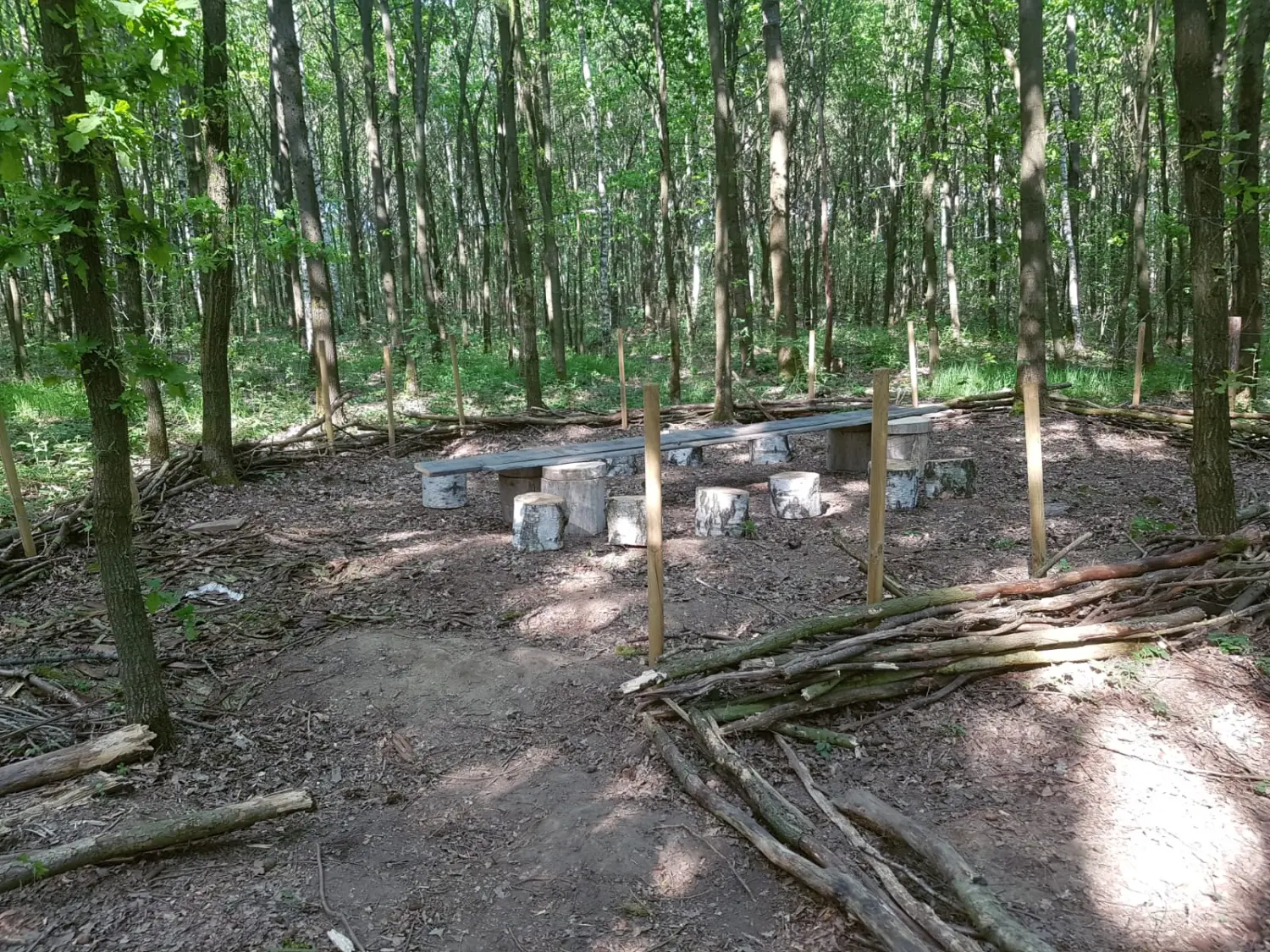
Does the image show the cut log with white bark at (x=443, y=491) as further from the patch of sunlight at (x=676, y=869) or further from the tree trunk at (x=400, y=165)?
the tree trunk at (x=400, y=165)

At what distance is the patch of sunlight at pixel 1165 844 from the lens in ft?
8.91

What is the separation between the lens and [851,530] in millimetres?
7008

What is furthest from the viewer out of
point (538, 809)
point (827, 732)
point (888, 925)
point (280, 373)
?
point (280, 373)

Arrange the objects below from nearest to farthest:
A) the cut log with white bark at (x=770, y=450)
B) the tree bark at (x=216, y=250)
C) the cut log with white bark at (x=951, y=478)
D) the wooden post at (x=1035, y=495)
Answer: the wooden post at (x=1035, y=495) < the tree bark at (x=216, y=250) < the cut log with white bark at (x=951, y=478) < the cut log with white bark at (x=770, y=450)

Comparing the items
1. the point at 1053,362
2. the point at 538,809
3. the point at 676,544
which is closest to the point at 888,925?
the point at 538,809

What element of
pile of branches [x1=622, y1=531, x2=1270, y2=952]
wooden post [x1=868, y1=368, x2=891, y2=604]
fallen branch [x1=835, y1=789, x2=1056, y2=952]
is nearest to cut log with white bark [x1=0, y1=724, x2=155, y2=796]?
pile of branches [x1=622, y1=531, x2=1270, y2=952]

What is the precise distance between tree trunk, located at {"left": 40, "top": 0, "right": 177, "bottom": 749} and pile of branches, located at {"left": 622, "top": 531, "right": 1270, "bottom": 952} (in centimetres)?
228

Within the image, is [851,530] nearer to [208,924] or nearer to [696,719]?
[696,719]

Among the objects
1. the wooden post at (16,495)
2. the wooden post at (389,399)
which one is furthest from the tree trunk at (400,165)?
the wooden post at (16,495)

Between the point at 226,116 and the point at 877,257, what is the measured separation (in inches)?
1223

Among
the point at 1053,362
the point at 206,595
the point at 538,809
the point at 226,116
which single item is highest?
the point at 226,116

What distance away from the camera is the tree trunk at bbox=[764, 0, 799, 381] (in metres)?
14.3

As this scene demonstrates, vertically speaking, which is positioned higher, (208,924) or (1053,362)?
(1053,362)

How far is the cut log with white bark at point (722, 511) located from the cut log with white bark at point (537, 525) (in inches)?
50.2
